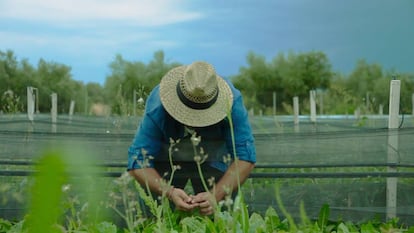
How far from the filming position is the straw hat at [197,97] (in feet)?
8.03

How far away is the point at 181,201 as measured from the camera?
7.03 ft

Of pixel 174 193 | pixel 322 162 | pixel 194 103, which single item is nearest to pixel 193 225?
pixel 174 193

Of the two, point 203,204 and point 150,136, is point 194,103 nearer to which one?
point 150,136

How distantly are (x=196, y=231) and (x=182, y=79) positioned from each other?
50.7 inches

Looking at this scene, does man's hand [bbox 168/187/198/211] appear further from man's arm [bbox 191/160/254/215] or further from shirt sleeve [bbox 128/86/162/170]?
shirt sleeve [bbox 128/86/162/170]

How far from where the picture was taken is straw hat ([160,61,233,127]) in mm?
2447

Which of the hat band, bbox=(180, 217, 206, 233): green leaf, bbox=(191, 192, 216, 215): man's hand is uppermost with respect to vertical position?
the hat band

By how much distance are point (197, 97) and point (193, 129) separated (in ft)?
0.50

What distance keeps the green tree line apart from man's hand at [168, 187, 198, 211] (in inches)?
845

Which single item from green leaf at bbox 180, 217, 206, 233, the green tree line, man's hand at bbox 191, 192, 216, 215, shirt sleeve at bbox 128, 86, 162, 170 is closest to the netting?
shirt sleeve at bbox 128, 86, 162, 170

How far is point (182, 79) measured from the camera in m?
2.53

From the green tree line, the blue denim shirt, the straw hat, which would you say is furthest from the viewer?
the green tree line

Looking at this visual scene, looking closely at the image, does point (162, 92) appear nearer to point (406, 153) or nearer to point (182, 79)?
point (182, 79)

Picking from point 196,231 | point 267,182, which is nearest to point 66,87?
point 267,182
